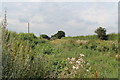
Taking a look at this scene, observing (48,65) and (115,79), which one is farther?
(115,79)

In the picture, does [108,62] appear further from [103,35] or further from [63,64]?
[103,35]

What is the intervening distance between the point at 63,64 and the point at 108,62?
1.34 metres

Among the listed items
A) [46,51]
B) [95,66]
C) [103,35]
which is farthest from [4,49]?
[103,35]

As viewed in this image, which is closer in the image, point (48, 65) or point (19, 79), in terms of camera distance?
point (19, 79)

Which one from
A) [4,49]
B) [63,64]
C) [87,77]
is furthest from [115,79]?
[4,49]

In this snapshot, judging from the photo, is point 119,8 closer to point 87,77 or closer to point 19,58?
point 87,77

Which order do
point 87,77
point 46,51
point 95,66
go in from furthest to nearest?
point 46,51, point 95,66, point 87,77

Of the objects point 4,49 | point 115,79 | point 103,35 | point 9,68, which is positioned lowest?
point 115,79

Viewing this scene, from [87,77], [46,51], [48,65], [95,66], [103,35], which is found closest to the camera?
[48,65]

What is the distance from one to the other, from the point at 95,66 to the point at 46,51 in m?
2.51

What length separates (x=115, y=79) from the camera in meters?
4.54

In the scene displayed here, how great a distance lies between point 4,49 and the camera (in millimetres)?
3412

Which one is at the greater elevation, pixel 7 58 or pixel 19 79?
pixel 7 58

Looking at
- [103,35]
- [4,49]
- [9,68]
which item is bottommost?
[9,68]
